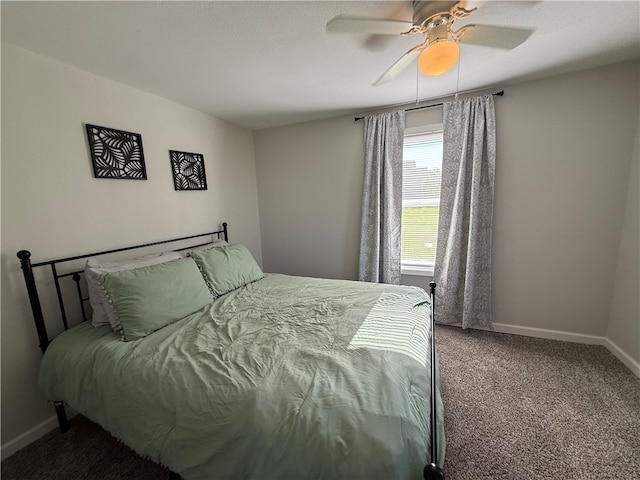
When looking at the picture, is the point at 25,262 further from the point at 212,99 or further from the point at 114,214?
the point at 212,99

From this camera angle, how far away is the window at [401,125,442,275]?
2768 millimetres

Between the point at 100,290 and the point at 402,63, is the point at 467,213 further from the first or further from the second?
the point at 100,290

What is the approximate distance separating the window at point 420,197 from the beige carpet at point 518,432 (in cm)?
116

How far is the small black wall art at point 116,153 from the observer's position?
1885 millimetres

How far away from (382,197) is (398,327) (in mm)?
1709

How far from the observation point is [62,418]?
1655mm

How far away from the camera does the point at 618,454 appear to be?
1.39m

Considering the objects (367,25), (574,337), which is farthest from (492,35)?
(574,337)

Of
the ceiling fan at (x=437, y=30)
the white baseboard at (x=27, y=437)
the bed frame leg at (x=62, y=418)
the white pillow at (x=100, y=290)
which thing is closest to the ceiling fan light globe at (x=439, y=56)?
the ceiling fan at (x=437, y=30)

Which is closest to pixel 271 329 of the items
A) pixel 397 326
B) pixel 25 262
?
A: pixel 397 326

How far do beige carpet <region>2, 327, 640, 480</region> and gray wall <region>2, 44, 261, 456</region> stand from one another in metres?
0.39

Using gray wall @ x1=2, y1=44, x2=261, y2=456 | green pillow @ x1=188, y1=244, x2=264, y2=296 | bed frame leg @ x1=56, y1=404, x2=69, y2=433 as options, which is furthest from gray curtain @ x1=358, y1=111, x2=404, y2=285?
bed frame leg @ x1=56, y1=404, x2=69, y2=433

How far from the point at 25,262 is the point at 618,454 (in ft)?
11.4

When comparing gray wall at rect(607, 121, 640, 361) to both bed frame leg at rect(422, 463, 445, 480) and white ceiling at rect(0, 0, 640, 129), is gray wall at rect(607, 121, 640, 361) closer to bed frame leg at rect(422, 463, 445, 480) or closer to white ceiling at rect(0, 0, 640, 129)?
white ceiling at rect(0, 0, 640, 129)
